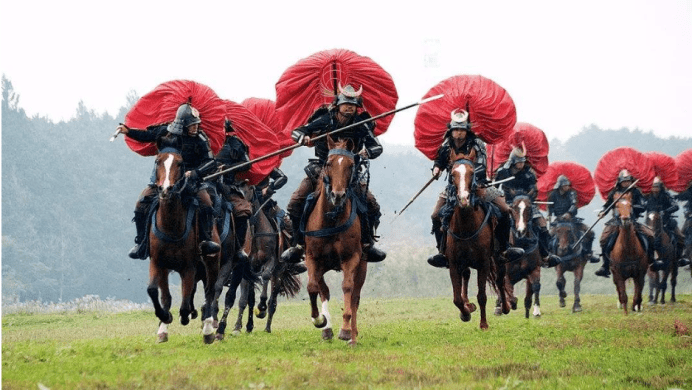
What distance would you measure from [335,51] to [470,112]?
3.07 meters

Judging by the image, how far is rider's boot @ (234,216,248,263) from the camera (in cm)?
1803

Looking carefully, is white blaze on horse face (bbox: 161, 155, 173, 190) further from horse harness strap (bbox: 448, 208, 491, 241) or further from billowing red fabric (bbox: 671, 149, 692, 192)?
billowing red fabric (bbox: 671, 149, 692, 192)

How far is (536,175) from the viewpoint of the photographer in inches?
970

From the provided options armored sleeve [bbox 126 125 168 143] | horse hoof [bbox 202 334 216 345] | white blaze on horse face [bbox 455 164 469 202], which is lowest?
horse hoof [bbox 202 334 216 345]

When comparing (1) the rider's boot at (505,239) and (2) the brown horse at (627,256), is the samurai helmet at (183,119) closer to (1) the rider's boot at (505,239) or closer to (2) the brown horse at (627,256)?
(1) the rider's boot at (505,239)

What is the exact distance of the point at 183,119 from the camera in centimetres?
1556

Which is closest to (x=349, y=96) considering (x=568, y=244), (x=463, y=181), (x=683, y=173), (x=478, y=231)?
(x=463, y=181)

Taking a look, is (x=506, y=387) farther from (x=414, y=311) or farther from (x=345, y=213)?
(x=414, y=311)

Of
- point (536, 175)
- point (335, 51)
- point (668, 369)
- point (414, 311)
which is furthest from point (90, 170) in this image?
point (668, 369)

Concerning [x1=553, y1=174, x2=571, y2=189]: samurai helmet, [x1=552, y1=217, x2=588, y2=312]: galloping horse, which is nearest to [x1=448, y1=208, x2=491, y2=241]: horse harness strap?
[x1=553, y1=174, x2=571, y2=189]: samurai helmet

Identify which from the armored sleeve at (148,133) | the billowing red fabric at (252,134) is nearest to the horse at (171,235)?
the armored sleeve at (148,133)

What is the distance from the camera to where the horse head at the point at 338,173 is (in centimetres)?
1448

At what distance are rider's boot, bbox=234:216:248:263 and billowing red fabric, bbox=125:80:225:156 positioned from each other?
1.75 meters

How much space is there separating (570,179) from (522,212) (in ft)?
28.0
